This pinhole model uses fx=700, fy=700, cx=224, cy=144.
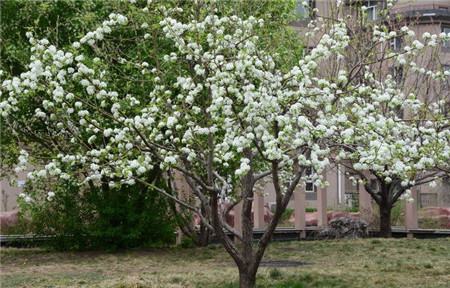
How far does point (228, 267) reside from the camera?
40.8 ft

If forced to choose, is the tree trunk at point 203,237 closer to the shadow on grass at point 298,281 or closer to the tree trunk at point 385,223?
the tree trunk at point 385,223

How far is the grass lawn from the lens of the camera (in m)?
9.90

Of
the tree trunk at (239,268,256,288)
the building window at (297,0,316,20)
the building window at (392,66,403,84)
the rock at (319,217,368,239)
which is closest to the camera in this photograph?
the tree trunk at (239,268,256,288)

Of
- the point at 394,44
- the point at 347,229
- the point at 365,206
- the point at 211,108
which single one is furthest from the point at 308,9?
the point at 365,206

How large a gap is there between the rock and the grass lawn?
261cm

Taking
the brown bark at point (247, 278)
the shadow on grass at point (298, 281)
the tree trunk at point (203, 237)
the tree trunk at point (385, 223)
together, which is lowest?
the shadow on grass at point (298, 281)

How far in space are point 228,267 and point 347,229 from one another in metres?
8.31

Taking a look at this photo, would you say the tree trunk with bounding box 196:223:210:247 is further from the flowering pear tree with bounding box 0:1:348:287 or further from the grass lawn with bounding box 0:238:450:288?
the flowering pear tree with bounding box 0:1:348:287

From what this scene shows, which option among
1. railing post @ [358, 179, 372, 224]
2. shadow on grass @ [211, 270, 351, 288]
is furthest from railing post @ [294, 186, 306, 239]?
shadow on grass @ [211, 270, 351, 288]

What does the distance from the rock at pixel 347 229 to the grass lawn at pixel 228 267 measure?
8.57 ft

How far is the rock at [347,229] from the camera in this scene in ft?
65.3

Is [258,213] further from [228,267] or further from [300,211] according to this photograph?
[228,267]

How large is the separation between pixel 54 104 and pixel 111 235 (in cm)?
751

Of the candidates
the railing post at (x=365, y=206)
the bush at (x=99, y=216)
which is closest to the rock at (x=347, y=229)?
the railing post at (x=365, y=206)
